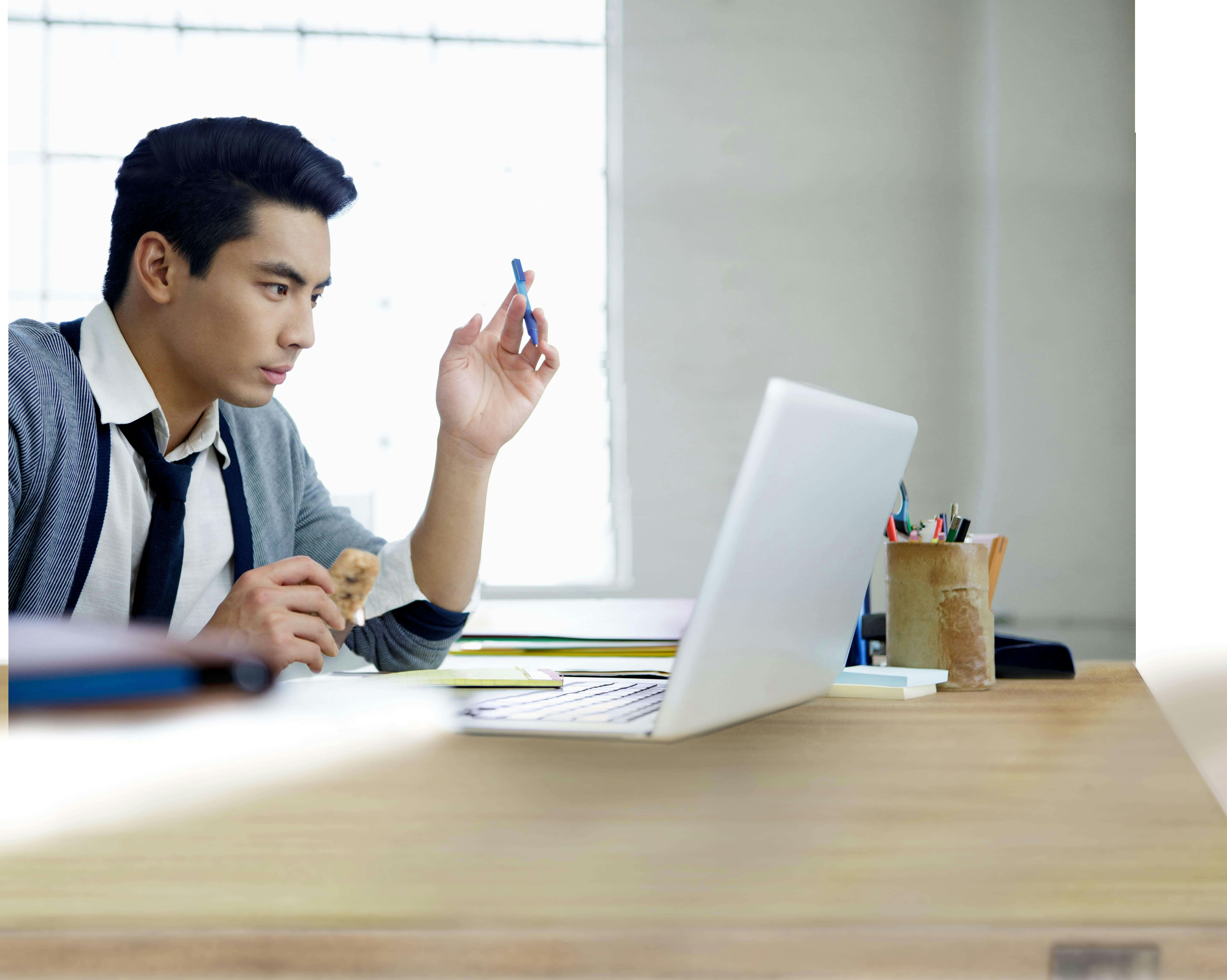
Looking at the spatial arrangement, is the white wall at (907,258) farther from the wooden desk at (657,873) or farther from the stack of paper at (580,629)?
the wooden desk at (657,873)

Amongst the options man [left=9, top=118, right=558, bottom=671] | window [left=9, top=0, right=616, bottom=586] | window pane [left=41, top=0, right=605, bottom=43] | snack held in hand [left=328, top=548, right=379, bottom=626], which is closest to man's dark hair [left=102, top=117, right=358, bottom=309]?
man [left=9, top=118, right=558, bottom=671]

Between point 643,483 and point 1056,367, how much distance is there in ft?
→ 4.14

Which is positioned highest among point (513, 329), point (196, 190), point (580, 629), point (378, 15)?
point (378, 15)

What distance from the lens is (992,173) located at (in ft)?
9.66

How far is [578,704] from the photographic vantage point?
0.68m

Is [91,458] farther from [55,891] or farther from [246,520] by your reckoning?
[55,891]

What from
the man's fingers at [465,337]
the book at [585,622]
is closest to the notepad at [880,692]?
the book at [585,622]

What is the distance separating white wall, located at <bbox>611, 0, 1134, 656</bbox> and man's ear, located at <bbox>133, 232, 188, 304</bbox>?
1.79 meters

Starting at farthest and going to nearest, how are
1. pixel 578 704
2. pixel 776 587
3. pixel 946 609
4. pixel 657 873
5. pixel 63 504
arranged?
pixel 63 504 < pixel 946 609 < pixel 578 704 < pixel 776 587 < pixel 657 873

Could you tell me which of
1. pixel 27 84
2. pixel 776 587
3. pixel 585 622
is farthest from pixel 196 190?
pixel 27 84

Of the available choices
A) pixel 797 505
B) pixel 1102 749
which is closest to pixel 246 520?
pixel 797 505

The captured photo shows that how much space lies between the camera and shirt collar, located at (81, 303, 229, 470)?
115cm

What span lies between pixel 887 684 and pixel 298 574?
20.1 inches

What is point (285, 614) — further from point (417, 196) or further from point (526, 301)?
point (417, 196)
